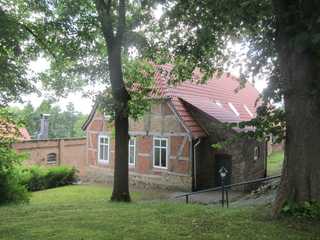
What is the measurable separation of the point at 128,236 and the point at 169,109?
14730 mm

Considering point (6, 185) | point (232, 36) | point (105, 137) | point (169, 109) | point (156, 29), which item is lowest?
point (6, 185)

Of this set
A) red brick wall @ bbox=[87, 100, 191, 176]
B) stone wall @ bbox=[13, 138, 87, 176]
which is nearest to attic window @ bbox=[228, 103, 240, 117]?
red brick wall @ bbox=[87, 100, 191, 176]

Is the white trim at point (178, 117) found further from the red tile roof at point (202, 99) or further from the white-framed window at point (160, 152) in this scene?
the white-framed window at point (160, 152)

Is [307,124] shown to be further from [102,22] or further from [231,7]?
[102,22]

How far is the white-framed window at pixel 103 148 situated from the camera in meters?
23.5

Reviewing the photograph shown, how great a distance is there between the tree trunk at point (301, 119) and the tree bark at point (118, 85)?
22.5 ft

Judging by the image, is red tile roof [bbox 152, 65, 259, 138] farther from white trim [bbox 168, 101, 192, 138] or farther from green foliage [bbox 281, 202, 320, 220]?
green foliage [bbox 281, 202, 320, 220]

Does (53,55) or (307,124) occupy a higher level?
(53,55)

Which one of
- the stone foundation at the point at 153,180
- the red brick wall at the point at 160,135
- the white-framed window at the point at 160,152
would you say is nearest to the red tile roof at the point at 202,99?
the red brick wall at the point at 160,135

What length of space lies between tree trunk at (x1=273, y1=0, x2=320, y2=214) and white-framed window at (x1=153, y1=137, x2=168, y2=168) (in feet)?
47.7

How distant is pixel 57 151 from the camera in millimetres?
28766

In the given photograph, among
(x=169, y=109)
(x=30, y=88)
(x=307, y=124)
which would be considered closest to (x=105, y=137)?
(x=169, y=109)

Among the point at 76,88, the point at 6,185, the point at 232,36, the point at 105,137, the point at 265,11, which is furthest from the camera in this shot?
the point at 105,137

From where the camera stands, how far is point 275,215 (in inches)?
211
